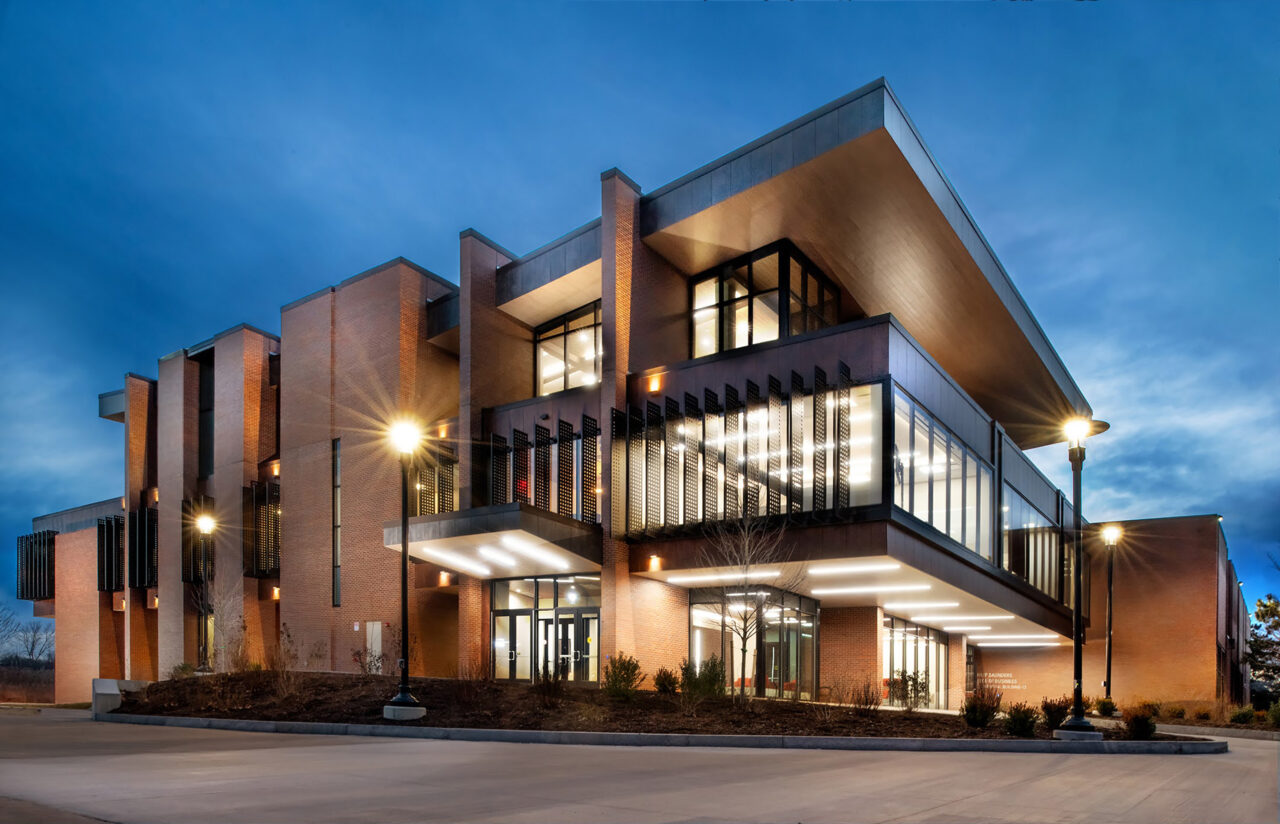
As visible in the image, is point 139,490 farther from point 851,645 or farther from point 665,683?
point 665,683

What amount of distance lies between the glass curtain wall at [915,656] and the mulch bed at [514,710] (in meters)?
11.3

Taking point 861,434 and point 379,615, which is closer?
point 861,434

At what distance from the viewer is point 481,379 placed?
32250mm

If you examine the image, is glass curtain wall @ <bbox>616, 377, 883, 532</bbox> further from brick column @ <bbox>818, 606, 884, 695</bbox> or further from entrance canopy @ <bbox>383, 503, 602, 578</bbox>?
brick column @ <bbox>818, 606, 884, 695</bbox>

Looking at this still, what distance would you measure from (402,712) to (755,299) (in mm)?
17319

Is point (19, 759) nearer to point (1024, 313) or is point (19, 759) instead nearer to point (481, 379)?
point (481, 379)

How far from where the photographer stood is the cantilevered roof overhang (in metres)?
24.3

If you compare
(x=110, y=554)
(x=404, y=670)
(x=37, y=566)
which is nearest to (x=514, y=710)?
(x=404, y=670)

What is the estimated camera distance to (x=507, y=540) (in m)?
26.5

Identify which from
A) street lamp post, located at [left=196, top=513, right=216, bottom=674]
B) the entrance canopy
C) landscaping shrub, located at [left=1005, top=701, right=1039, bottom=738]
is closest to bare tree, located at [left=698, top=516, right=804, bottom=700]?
the entrance canopy

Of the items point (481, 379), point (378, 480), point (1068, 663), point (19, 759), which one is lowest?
point (1068, 663)

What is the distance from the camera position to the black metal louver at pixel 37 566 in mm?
56281

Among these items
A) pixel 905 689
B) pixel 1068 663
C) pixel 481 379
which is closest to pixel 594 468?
pixel 481 379

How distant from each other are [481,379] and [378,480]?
18.3 ft
